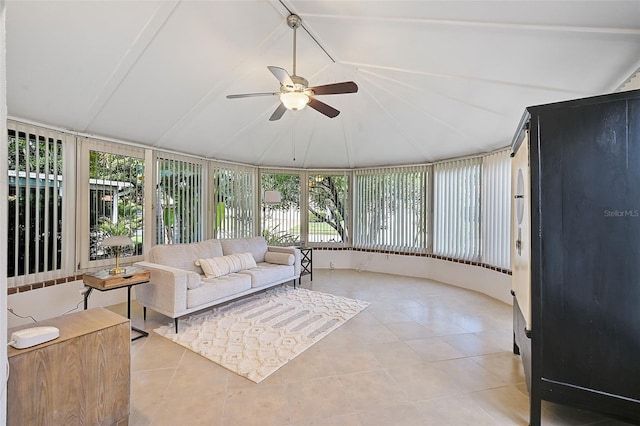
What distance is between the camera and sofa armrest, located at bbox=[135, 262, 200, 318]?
11.0 ft

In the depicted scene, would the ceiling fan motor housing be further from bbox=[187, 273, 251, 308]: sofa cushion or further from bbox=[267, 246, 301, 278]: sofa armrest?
bbox=[267, 246, 301, 278]: sofa armrest

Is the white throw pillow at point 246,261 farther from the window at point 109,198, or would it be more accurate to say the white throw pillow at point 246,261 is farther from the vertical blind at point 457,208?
the vertical blind at point 457,208

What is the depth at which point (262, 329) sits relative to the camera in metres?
3.46

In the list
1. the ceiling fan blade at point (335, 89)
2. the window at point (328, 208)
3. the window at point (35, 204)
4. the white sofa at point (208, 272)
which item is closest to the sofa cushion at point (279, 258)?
the white sofa at point (208, 272)

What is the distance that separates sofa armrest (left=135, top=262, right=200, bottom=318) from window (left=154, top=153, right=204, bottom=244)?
4.66 ft

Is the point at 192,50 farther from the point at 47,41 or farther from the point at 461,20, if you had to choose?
the point at 461,20

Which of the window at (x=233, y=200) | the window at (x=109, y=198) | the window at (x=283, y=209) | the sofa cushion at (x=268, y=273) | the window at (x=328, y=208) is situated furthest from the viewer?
the window at (x=328, y=208)

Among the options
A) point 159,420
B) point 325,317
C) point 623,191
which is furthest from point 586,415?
point 159,420

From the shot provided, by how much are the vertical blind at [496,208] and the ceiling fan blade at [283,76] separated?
12.4 feet

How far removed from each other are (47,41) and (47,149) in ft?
5.20

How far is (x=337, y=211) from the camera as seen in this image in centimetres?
723

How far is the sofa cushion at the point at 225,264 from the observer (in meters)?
4.19

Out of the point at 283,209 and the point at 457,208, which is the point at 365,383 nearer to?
the point at 457,208

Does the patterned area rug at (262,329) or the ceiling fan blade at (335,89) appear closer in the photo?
the ceiling fan blade at (335,89)
